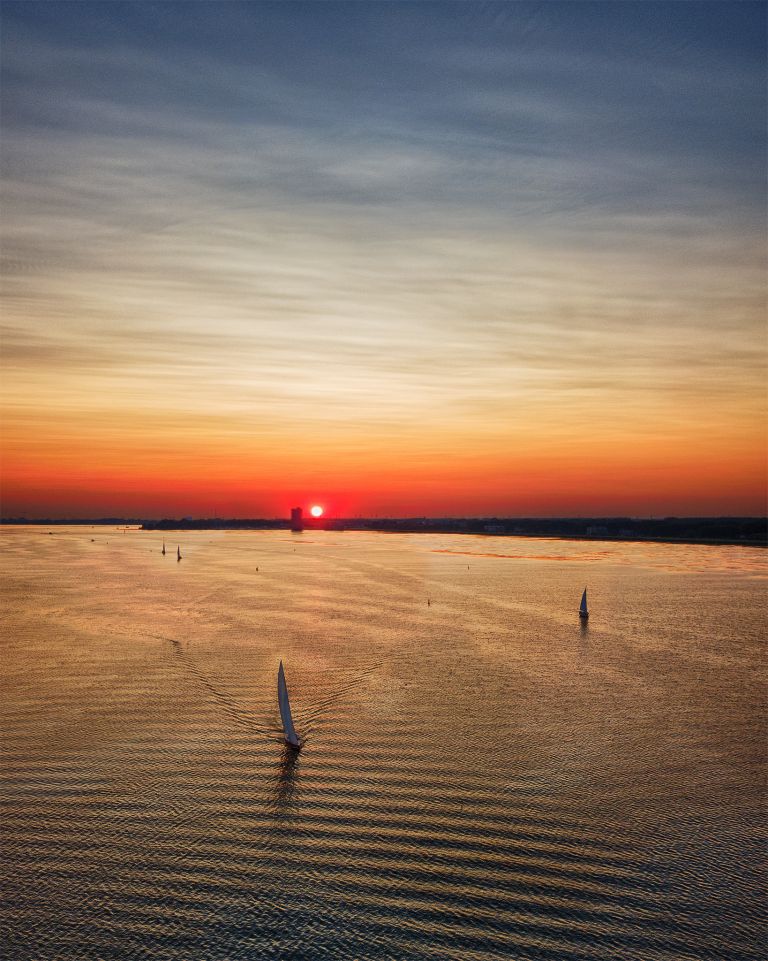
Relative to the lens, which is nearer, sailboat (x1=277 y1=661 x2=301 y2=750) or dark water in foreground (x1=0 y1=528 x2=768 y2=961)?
dark water in foreground (x1=0 y1=528 x2=768 y2=961)

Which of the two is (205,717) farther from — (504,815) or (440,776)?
(504,815)

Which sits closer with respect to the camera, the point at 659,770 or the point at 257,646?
the point at 659,770

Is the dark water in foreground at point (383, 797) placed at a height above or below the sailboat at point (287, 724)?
below

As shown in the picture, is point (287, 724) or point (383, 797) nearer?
point (383, 797)

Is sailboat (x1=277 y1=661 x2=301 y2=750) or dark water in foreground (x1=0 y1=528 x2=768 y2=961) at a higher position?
sailboat (x1=277 y1=661 x2=301 y2=750)

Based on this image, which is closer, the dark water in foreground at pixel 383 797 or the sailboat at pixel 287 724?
the dark water in foreground at pixel 383 797

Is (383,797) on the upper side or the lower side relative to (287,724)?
lower

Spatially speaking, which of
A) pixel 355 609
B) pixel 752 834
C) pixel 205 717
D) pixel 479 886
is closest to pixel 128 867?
pixel 479 886

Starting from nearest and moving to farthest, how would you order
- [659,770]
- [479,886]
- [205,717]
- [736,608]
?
[479,886] < [659,770] < [205,717] < [736,608]
